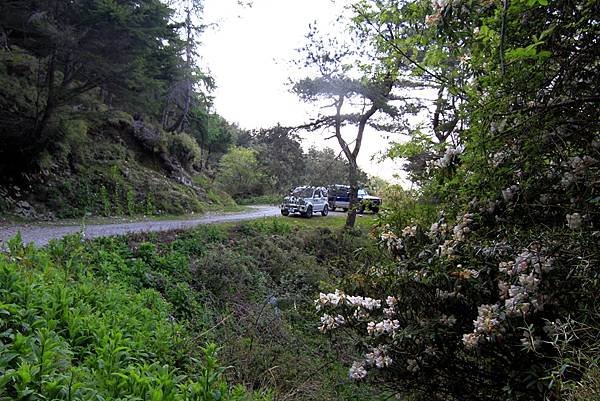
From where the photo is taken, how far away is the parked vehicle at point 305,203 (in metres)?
17.7

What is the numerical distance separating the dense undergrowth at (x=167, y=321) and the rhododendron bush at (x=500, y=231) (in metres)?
0.89

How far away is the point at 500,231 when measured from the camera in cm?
282

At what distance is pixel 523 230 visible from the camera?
2.75 metres

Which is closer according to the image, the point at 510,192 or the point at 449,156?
the point at 510,192

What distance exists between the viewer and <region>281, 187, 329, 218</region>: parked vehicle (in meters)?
17.7

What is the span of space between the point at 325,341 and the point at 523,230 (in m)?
5.24

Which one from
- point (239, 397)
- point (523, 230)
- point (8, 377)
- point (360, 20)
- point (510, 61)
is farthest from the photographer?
point (360, 20)

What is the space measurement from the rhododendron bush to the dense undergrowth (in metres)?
0.89

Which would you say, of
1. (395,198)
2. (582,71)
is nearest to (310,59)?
(395,198)

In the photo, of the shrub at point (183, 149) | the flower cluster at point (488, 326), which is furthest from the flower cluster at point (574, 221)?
the shrub at point (183, 149)

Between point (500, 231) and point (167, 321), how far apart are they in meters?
4.52

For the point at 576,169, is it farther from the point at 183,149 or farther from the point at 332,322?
the point at 183,149

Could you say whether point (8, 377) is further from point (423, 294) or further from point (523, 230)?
point (523, 230)

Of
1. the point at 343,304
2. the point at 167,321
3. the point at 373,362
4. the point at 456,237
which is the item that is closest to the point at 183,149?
Result: the point at 167,321
